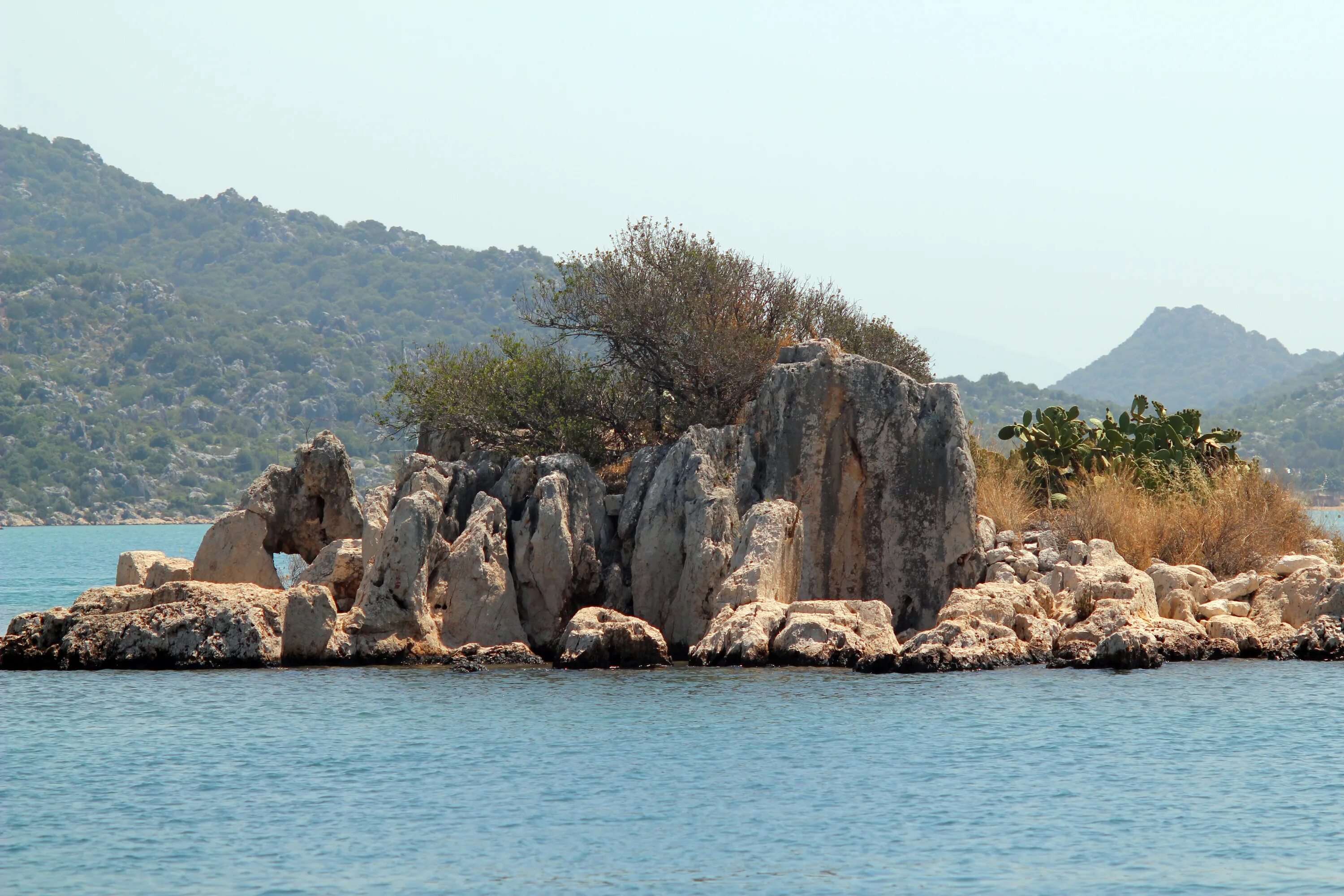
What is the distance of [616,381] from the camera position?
114 feet

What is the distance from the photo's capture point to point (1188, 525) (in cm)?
3131

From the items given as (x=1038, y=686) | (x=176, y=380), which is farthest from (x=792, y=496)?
(x=176, y=380)

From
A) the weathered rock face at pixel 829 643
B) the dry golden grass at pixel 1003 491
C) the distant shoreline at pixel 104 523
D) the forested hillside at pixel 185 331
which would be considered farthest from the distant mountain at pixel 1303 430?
the weathered rock face at pixel 829 643

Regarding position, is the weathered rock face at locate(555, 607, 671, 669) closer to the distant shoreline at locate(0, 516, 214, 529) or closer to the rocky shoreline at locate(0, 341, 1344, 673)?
the rocky shoreline at locate(0, 341, 1344, 673)

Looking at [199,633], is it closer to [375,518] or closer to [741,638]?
[375,518]

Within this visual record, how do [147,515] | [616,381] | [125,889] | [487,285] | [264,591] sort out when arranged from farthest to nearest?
[487,285], [147,515], [616,381], [264,591], [125,889]

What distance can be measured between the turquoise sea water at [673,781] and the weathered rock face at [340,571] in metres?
4.19

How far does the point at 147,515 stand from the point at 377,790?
9901cm

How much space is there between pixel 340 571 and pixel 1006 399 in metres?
118

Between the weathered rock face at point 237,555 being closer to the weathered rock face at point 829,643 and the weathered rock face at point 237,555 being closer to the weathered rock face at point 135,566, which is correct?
the weathered rock face at point 135,566

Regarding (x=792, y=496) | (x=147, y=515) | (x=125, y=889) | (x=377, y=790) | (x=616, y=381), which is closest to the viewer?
(x=125, y=889)

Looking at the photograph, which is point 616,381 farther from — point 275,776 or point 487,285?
point 487,285

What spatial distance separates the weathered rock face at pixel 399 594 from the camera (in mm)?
25641

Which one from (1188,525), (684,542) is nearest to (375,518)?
(684,542)
